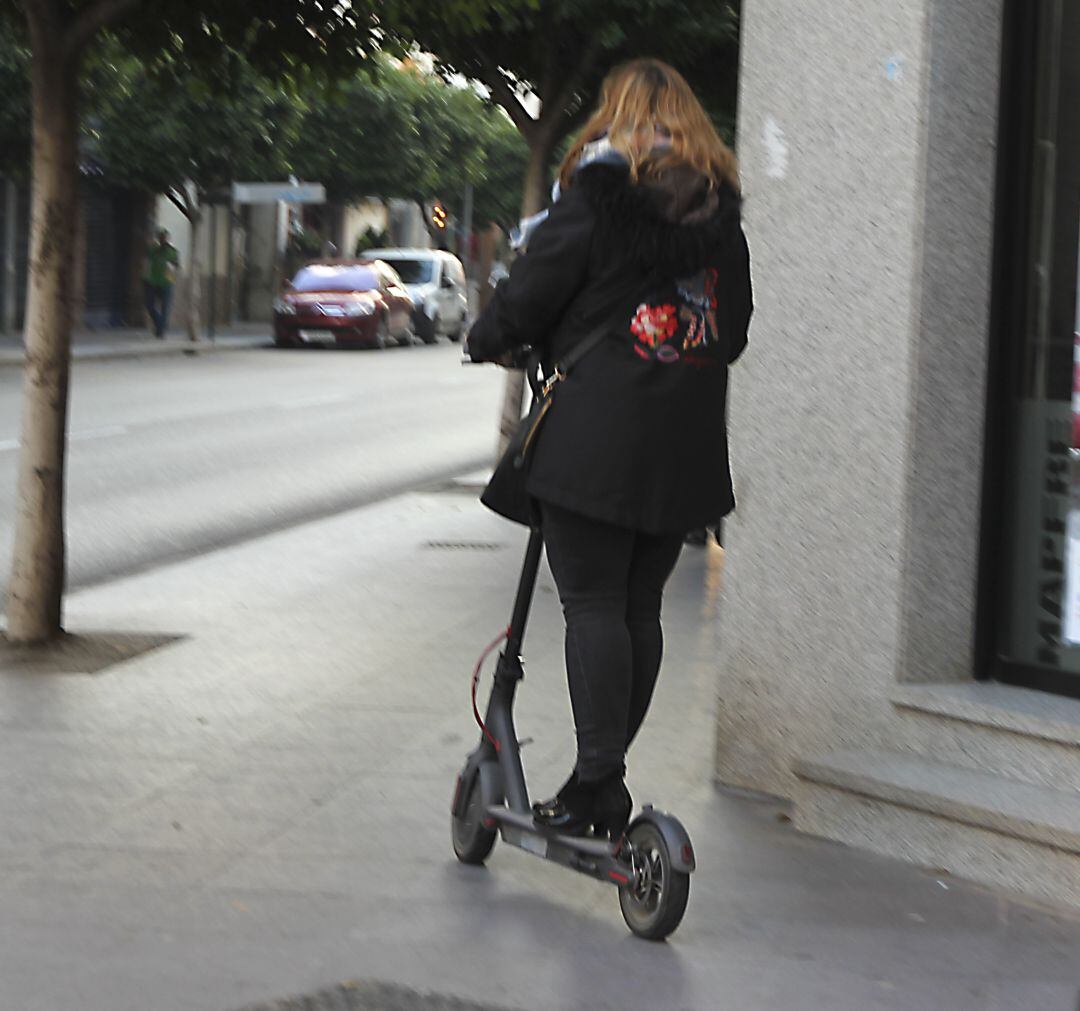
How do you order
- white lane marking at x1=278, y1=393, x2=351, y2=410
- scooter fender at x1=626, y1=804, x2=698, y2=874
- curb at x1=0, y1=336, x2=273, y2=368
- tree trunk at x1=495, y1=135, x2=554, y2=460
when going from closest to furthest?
scooter fender at x1=626, y1=804, x2=698, y2=874
tree trunk at x1=495, y1=135, x2=554, y2=460
white lane marking at x1=278, y1=393, x2=351, y2=410
curb at x1=0, y1=336, x2=273, y2=368

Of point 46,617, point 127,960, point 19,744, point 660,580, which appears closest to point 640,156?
point 660,580

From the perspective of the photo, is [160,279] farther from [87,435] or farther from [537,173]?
[537,173]

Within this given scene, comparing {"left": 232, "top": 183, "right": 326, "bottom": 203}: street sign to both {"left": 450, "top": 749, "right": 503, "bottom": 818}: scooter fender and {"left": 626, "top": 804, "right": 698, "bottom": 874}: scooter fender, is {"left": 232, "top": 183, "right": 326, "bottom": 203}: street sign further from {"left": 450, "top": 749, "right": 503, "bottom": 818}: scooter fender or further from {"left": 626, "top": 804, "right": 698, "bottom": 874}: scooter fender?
{"left": 626, "top": 804, "right": 698, "bottom": 874}: scooter fender

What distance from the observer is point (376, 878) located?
478 cm

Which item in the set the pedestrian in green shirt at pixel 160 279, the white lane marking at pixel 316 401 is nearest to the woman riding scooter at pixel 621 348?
the white lane marking at pixel 316 401

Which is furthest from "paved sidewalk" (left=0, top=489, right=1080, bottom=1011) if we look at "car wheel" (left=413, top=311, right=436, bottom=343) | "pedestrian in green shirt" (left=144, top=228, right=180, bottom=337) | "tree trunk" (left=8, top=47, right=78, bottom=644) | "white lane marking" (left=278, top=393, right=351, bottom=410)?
"car wheel" (left=413, top=311, right=436, bottom=343)

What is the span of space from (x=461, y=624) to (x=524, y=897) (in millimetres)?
4212

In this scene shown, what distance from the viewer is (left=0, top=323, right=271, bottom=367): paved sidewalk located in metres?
30.9

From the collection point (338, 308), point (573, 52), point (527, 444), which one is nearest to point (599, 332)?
point (527, 444)

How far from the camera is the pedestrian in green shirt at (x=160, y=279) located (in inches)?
1422

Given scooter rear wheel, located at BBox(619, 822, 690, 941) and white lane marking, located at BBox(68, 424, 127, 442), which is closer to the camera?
scooter rear wheel, located at BBox(619, 822, 690, 941)

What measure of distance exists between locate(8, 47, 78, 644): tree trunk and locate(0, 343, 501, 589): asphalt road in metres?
2.23

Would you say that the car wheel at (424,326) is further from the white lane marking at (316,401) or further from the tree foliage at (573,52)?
the tree foliage at (573,52)

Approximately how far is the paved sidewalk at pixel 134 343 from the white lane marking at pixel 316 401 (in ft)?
14.8
